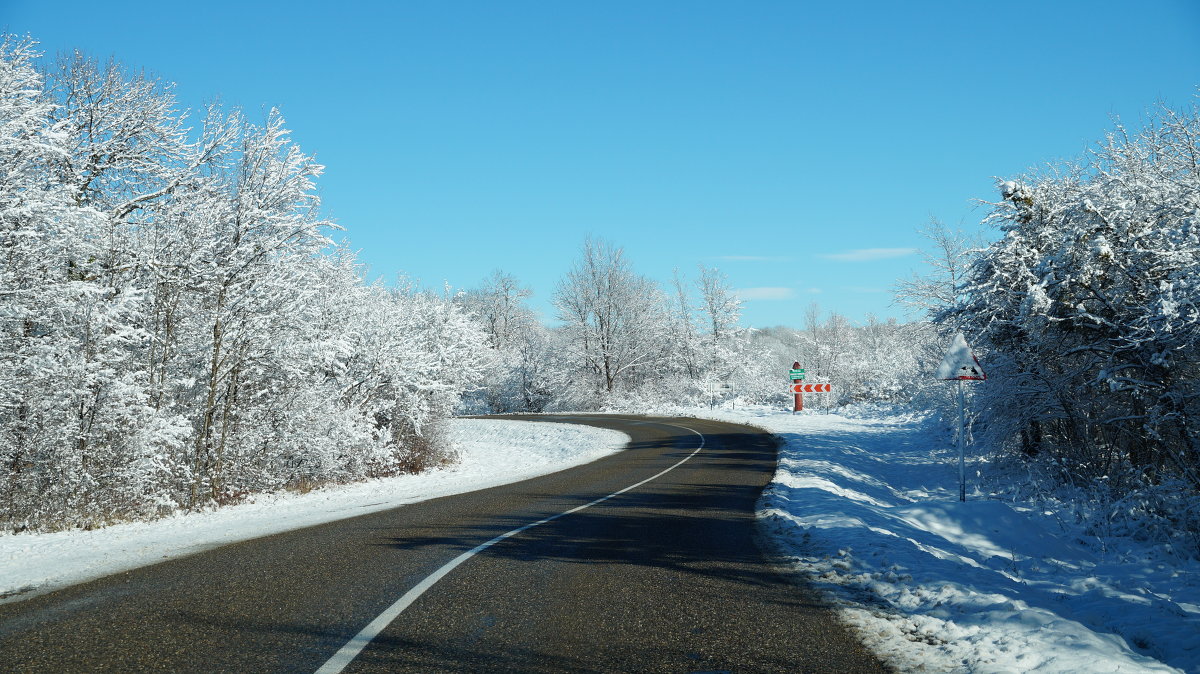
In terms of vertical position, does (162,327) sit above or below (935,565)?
above

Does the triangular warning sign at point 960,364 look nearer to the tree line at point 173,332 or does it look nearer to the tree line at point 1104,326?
the tree line at point 1104,326

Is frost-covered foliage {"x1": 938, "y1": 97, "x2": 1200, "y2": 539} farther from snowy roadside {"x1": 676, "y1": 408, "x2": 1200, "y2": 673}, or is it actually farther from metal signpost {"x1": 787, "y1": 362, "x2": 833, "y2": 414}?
metal signpost {"x1": 787, "y1": 362, "x2": 833, "y2": 414}

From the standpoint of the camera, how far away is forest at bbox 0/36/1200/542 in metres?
11.2

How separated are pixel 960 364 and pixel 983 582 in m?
5.56

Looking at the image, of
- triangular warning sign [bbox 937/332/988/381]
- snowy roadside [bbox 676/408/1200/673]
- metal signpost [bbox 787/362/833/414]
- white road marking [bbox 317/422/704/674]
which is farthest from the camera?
metal signpost [bbox 787/362/833/414]

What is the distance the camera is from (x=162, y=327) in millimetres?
14477

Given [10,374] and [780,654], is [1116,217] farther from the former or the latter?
[10,374]

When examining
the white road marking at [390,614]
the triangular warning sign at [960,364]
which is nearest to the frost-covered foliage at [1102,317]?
the triangular warning sign at [960,364]

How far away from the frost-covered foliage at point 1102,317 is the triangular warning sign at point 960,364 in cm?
230

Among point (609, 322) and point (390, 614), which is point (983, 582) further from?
point (609, 322)

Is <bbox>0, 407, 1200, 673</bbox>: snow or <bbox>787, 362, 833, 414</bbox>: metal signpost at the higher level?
<bbox>787, 362, 833, 414</bbox>: metal signpost

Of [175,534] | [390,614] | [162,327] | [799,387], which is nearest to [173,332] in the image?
[162,327]

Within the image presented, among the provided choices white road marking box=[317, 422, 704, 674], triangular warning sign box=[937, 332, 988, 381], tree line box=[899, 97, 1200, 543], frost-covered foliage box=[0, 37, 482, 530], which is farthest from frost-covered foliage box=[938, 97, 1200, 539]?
frost-covered foliage box=[0, 37, 482, 530]

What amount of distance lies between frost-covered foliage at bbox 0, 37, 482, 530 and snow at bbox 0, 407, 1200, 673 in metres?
1.76
